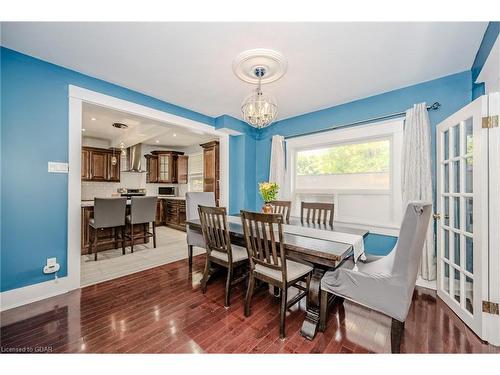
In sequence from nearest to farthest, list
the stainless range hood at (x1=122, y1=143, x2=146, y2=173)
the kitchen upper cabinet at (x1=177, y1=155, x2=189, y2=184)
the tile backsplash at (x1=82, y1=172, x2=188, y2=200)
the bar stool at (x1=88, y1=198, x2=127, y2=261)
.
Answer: the bar stool at (x1=88, y1=198, x2=127, y2=261), the tile backsplash at (x1=82, y1=172, x2=188, y2=200), the stainless range hood at (x1=122, y1=143, x2=146, y2=173), the kitchen upper cabinet at (x1=177, y1=155, x2=189, y2=184)

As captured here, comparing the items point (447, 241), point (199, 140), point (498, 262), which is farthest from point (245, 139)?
point (498, 262)

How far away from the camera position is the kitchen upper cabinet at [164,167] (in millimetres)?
6344

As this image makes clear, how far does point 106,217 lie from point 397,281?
3.80 meters

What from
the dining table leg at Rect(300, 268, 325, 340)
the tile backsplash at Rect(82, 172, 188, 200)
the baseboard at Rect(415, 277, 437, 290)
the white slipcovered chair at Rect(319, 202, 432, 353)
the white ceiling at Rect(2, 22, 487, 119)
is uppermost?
the white ceiling at Rect(2, 22, 487, 119)

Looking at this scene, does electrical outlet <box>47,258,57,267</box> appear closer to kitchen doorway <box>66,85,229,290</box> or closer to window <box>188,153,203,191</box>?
kitchen doorway <box>66,85,229,290</box>

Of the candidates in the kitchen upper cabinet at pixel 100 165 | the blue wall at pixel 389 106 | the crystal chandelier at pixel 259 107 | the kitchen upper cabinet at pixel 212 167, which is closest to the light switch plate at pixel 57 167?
the crystal chandelier at pixel 259 107

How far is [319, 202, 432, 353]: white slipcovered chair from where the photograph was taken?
1266 millimetres

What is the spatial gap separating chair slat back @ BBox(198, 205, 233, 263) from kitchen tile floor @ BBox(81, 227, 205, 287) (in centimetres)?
142

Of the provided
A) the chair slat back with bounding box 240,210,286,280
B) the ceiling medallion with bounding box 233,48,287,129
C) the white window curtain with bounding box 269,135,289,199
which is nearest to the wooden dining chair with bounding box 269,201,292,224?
the white window curtain with bounding box 269,135,289,199

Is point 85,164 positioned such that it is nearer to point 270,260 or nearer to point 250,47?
point 250,47

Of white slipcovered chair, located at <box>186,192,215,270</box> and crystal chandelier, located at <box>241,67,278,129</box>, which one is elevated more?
crystal chandelier, located at <box>241,67,278,129</box>
